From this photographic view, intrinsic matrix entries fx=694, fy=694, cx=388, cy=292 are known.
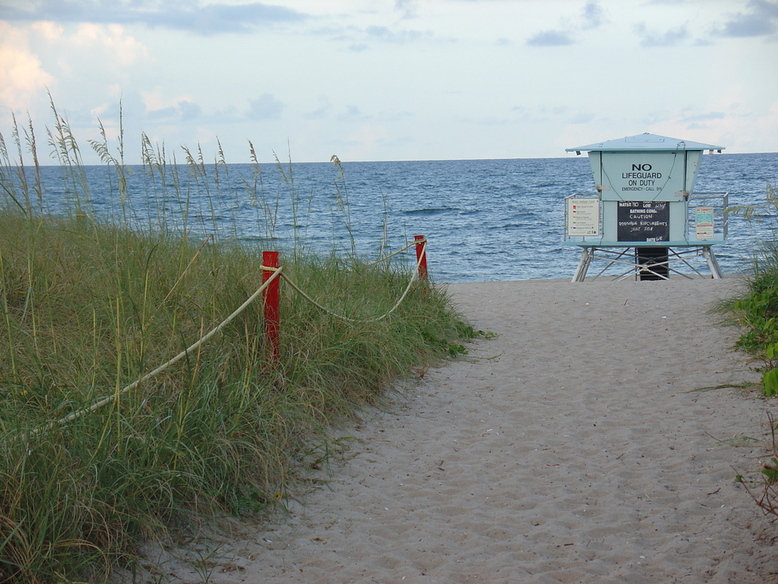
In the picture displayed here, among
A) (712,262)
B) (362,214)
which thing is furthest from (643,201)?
(362,214)

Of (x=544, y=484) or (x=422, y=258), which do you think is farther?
(x=422, y=258)

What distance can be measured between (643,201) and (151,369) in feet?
41.8

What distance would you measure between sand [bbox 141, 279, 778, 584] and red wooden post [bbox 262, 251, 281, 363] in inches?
33.2

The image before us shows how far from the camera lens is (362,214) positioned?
31.1 meters

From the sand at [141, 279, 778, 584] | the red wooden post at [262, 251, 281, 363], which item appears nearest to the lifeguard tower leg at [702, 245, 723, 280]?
the sand at [141, 279, 778, 584]

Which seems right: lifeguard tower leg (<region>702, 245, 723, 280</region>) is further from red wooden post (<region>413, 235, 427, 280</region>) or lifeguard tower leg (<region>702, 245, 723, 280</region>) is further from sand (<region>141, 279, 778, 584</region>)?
red wooden post (<region>413, 235, 427, 280</region>)

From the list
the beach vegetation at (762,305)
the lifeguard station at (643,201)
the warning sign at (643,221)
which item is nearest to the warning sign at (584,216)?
the lifeguard station at (643,201)

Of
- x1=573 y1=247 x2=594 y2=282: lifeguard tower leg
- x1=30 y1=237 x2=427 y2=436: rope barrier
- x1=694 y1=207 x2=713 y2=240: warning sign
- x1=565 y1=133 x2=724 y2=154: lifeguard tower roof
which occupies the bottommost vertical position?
x1=573 y1=247 x2=594 y2=282: lifeguard tower leg

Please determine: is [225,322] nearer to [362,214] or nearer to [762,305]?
[762,305]

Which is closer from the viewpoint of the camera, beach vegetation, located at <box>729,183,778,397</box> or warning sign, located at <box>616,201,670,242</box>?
beach vegetation, located at <box>729,183,778,397</box>

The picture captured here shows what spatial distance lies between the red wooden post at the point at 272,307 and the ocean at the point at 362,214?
951 mm

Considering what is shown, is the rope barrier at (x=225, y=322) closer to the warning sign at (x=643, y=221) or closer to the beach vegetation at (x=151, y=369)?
the beach vegetation at (x=151, y=369)

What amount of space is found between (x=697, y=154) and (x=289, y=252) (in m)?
10.8

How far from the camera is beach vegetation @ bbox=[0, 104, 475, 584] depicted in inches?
111
